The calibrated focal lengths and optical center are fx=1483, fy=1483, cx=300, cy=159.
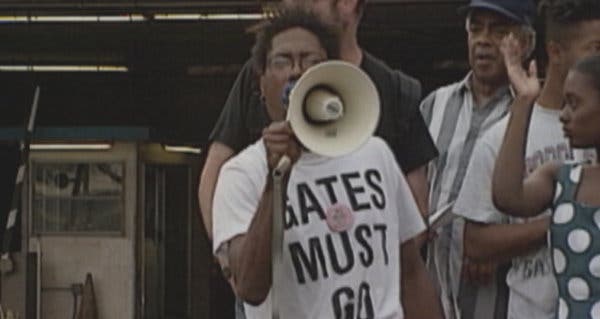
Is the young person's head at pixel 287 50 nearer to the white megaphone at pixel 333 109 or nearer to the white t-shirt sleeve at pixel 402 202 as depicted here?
the white megaphone at pixel 333 109

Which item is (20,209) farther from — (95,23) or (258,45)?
(258,45)

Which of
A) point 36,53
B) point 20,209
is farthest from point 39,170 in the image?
point 36,53

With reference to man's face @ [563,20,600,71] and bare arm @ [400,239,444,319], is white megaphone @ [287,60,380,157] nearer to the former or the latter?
bare arm @ [400,239,444,319]

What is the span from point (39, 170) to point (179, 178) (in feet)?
4.31

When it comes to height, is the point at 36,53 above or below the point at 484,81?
above

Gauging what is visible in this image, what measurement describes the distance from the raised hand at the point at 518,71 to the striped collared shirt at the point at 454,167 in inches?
12.7

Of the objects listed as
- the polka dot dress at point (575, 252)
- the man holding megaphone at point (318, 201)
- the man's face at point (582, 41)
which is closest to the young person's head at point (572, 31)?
the man's face at point (582, 41)

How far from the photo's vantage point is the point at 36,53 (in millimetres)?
12648

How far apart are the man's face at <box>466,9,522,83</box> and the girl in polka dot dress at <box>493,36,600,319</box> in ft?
1.15

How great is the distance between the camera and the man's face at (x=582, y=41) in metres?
3.73

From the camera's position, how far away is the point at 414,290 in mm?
3643

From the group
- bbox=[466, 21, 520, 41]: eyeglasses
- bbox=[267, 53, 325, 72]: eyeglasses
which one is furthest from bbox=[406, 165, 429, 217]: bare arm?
bbox=[267, 53, 325, 72]: eyeglasses

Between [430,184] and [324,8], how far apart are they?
731mm

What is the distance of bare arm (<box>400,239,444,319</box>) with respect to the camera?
11.9 ft
